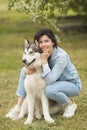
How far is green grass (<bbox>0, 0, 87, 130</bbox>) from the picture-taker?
720cm

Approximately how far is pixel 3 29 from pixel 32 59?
19.0 metres

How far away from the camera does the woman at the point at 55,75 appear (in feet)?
23.8

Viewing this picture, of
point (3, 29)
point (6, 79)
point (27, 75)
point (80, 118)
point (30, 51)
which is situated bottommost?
point (3, 29)

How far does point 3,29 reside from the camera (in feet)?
84.6

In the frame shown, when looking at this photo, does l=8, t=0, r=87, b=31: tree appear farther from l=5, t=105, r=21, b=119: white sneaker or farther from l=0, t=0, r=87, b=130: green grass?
l=5, t=105, r=21, b=119: white sneaker

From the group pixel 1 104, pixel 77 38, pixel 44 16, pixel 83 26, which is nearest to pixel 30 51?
pixel 1 104

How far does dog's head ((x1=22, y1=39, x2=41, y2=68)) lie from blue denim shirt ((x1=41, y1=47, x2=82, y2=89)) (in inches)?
6.3

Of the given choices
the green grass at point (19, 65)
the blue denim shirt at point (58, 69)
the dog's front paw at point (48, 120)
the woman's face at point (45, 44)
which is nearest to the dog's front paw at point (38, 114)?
the green grass at point (19, 65)

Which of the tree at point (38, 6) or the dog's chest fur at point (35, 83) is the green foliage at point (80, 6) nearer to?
the tree at point (38, 6)

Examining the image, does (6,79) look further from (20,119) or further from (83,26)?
(83,26)

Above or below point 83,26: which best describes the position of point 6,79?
above

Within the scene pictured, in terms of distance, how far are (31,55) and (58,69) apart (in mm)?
637

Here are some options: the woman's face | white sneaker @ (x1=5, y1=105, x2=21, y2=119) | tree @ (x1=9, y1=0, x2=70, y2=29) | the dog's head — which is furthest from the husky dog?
tree @ (x1=9, y1=0, x2=70, y2=29)

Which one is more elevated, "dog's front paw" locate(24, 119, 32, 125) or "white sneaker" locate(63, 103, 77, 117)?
"dog's front paw" locate(24, 119, 32, 125)
